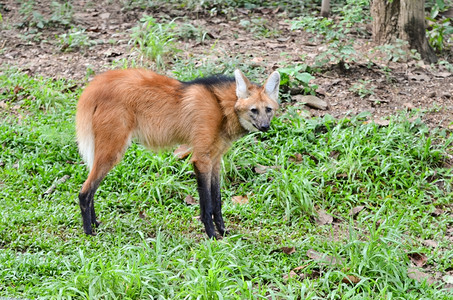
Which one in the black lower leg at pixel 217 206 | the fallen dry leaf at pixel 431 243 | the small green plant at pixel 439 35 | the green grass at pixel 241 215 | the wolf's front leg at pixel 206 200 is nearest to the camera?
the green grass at pixel 241 215

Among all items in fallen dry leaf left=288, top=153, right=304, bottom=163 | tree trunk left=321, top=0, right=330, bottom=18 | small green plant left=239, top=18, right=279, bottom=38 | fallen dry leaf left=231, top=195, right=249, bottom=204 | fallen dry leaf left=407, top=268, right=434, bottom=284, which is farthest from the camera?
tree trunk left=321, top=0, right=330, bottom=18

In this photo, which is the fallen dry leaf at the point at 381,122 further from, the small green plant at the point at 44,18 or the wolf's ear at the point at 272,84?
the small green plant at the point at 44,18

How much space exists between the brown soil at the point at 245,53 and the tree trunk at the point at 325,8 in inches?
20.4

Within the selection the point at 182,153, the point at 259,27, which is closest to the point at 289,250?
the point at 182,153

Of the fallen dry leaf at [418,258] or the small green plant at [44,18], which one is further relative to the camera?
the small green plant at [44,18]

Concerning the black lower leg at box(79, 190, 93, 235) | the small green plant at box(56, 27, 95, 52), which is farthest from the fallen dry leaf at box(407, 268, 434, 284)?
the small green plant at box(56, 27, 95, 52)

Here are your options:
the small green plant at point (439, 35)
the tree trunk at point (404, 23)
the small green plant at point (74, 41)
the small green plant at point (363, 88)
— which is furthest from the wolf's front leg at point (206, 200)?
the small green plant at point (439, 35)

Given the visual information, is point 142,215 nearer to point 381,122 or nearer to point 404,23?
point 381,122

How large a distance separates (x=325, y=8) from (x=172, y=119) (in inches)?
172

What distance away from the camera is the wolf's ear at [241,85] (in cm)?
420

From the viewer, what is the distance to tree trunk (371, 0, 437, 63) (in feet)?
21.9

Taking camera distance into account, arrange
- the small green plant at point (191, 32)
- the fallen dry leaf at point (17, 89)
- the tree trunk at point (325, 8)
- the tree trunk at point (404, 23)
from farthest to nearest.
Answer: the tree trunk at point (325, 8), the small green plant at point (191, 32), the tree trunk at point (404, 23), the fallen dry leaf at point (17, 89)

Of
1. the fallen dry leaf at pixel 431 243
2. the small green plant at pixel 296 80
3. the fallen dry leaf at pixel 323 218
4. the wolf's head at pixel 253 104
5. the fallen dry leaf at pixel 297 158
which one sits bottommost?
the fallen dry leaf at pixel 323 218

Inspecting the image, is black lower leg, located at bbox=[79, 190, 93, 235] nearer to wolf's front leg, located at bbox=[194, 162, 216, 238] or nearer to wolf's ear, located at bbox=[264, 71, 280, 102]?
wolf's front leg, located at bbox=[194, 162, 216, 238]
